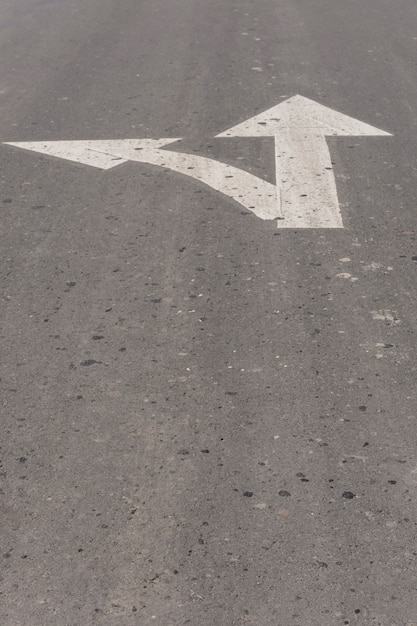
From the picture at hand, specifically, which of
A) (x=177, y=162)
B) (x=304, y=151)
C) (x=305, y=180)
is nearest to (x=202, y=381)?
(x=305, y=180)

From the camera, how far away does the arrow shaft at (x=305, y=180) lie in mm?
7359

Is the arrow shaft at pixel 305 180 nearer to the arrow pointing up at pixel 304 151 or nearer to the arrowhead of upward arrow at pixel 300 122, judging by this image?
the arrow pointing up at pixel 304 151

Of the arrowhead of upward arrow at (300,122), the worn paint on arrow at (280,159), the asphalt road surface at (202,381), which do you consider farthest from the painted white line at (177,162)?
the arrowhead of upward arrow at (300,122)

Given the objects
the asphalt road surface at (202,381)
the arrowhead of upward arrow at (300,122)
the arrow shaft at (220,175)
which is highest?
the asphalt road surface at (202,381)

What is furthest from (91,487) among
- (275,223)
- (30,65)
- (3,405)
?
(30,65)

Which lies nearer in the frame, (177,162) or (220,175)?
(220,175)

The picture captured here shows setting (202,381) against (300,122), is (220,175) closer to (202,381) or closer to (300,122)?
(300,122)

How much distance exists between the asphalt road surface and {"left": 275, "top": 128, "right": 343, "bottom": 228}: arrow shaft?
105 mm

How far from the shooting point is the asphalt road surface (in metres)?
3.92

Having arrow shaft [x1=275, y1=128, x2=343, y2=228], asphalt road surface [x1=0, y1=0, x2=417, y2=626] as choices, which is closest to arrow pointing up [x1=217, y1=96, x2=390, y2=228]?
arrow shaft [x1=275, y1=128, x2=343, y2=228]

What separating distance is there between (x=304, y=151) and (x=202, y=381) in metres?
3.92

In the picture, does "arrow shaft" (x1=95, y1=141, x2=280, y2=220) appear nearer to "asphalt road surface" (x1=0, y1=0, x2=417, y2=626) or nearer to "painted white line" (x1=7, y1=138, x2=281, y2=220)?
"painted white line" (x1=7, y1=138, x2=281, y2=220)

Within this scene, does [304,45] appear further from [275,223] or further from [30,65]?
[275,223]

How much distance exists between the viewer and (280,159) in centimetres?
849
